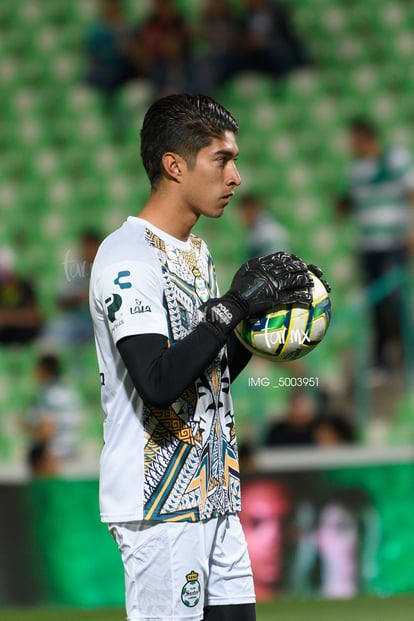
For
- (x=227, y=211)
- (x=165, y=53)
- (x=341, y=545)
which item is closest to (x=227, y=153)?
(x=341, y=545)

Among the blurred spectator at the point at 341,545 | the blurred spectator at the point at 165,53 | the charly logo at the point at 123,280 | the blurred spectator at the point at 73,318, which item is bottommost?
the blurred spectator at the point at 341,545

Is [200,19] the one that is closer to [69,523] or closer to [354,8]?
[354,8]

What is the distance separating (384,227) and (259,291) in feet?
13.3

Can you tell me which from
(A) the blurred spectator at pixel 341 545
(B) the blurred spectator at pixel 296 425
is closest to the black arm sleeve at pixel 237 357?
(A) the blurred spectator at pixel 341 545

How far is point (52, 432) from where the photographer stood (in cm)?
572

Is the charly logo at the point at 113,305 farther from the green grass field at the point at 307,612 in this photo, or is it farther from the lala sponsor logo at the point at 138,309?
the green grass field at the point at 307,612

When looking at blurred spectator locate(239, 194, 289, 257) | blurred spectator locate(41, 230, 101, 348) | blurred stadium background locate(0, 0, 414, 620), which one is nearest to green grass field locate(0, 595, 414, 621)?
blurred stadium background locate(0, 0, 414, 620)

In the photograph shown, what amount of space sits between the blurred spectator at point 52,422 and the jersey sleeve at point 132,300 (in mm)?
3460

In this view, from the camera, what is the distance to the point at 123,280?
7.23ft

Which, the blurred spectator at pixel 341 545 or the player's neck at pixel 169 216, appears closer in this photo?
the player's neck at pixel 169 216

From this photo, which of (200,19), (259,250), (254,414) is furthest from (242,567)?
(200,19)

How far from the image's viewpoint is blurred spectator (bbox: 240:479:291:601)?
16.8 feet

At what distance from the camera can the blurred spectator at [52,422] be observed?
557 cm

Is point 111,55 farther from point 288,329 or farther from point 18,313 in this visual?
point 288,329
